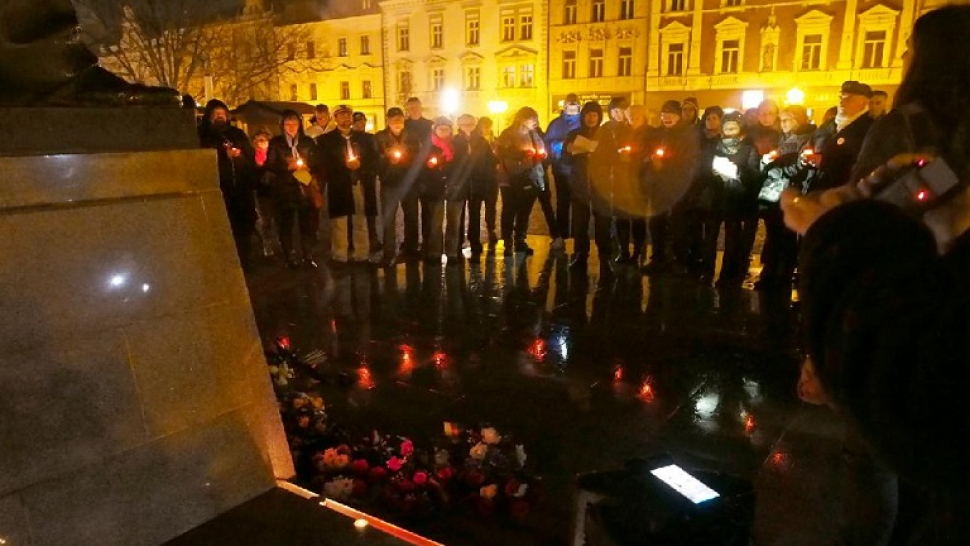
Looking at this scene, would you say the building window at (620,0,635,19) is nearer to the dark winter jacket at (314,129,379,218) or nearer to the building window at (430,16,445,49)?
the building window at (430,16,445,49)

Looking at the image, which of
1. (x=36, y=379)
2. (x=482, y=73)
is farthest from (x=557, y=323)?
(x=482, y=73)

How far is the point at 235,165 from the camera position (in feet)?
28.4

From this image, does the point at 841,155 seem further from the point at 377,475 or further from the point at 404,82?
the point at 404,82

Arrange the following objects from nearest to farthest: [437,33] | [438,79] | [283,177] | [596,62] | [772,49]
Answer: [283,177], [772,49], [596,62], [437,33], [438,79]

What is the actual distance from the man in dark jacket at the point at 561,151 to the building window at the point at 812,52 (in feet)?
102

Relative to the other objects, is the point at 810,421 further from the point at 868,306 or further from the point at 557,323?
the point at 868,306

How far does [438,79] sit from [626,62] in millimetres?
14399

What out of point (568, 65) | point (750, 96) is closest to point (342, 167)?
point (750, 96)

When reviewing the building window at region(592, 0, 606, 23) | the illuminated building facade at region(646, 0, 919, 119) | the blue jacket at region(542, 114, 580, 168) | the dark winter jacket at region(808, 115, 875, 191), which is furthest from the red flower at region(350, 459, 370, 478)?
the building window at region(592, 0, 606, 23)

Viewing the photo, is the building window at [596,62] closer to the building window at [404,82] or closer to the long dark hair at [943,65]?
the building window at [404,82]

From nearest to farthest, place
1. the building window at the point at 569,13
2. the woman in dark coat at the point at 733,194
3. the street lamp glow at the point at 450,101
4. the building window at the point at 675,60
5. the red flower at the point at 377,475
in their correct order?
the red flower at the point at 377,475
the woman in dark coat at the point at 733,194
the building window at the point at 675,60
the building window at the point at 569,13
the street lamp glow at the point at 450,101

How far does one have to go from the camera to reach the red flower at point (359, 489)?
130 inches

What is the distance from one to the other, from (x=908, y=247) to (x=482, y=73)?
160ft

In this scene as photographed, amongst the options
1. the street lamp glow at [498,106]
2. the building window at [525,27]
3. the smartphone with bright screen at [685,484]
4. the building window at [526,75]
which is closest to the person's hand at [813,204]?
the smartphone with bright screen at [685,484]
